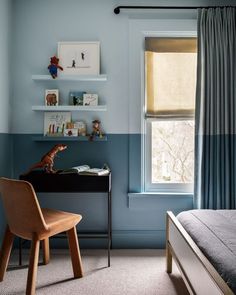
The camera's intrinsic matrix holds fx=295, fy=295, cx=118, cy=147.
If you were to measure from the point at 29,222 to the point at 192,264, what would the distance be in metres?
1.07

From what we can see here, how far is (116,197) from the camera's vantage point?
9.62 ft

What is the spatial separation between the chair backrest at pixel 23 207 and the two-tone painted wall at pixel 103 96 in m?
0.88

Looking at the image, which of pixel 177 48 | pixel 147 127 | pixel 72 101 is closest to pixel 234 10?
pixel 177 48

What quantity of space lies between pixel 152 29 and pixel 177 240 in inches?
79.7

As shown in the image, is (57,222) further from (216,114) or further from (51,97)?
(216,114)

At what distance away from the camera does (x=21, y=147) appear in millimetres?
2938

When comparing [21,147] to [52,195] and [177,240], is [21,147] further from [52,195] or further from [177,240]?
[177,240]

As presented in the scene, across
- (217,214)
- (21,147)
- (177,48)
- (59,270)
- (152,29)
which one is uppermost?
(152,29)

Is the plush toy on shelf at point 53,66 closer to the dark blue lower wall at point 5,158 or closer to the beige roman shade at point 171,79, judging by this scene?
the dark blue lower wall at point 5,158

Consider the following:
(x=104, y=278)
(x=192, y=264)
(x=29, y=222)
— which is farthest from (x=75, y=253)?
(x=192, y=264)

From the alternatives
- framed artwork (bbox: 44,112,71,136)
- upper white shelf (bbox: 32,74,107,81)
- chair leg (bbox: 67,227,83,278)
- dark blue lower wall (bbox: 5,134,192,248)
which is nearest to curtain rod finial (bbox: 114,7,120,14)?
upper white shelf (bbox: 32,74,107,81)

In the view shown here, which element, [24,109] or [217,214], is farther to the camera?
[24,109]

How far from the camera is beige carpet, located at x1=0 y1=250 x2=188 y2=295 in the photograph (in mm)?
2074

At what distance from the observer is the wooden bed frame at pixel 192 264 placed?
1236 mm
